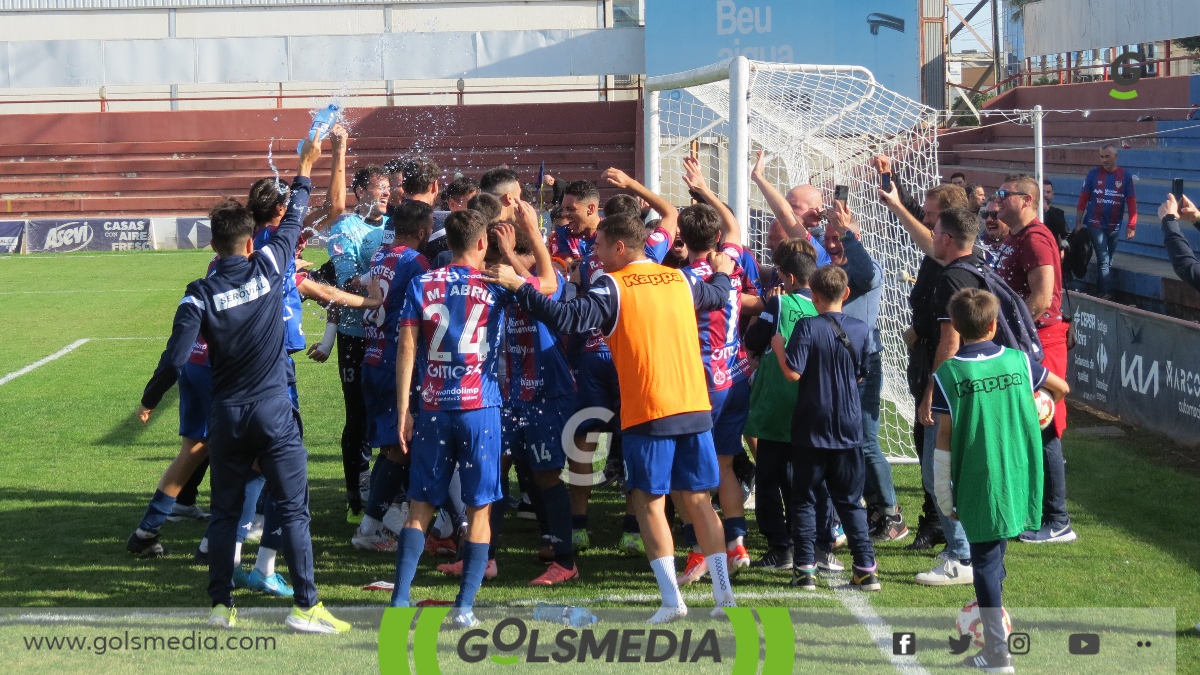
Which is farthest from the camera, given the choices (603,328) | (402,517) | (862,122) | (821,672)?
(862,122)

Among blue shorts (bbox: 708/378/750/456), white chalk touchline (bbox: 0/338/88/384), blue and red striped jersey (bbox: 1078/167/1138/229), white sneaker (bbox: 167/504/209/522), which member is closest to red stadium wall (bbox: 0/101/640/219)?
white chalk touchline (bbox: 0/338/88/384)

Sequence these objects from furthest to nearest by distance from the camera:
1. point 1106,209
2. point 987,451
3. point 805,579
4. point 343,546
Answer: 1. point 1106,209
2. point 343,546
3. point 805,579
4. point 987,451

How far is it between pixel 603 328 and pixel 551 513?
1278 millimetres

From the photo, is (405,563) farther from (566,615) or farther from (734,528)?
(734,528)

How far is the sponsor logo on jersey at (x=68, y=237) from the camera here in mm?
26344

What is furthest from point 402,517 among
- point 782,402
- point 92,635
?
point 782,402

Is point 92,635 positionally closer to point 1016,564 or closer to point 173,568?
point 173,568

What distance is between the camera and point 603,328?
505 centimetres

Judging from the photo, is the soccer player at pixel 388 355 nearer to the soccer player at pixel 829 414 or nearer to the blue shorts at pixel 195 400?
the blue shorts at pixel 195 400

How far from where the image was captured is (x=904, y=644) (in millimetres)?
4883

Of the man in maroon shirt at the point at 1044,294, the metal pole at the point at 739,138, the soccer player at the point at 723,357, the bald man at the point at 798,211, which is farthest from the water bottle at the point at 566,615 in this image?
the metal pole at the point at 739,138

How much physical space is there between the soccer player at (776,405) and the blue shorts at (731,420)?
0.09m

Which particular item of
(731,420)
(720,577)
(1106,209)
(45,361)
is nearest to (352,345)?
(731,420)

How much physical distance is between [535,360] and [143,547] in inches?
94.8
